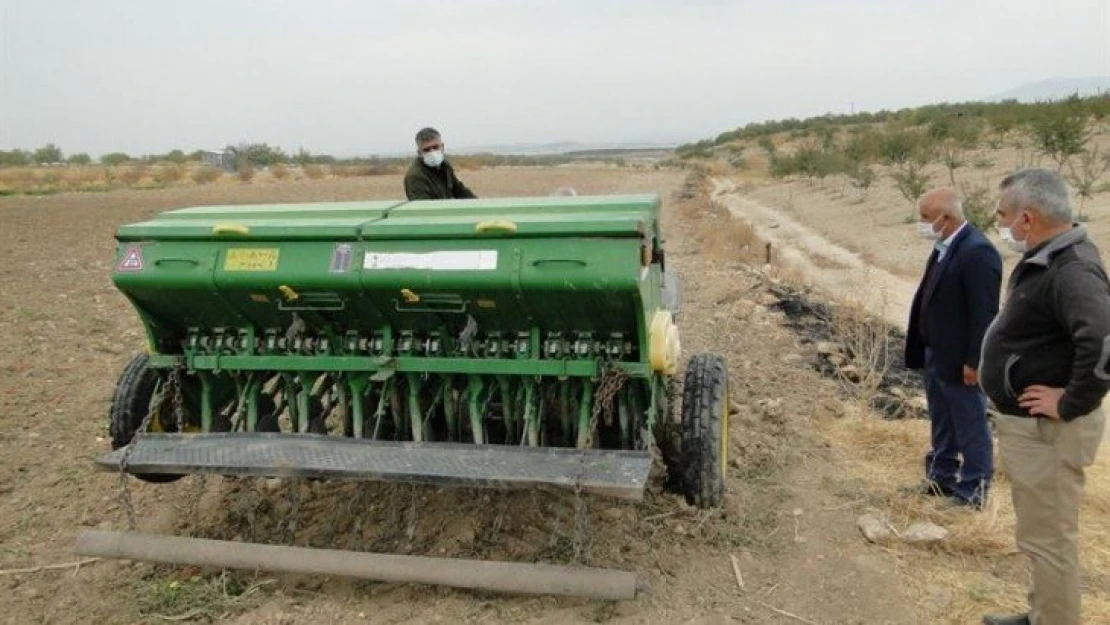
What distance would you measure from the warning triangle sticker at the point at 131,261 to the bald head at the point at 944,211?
4188 millimetres

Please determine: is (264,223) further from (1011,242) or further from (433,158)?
(1011,242)

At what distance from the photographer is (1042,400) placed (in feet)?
11.1

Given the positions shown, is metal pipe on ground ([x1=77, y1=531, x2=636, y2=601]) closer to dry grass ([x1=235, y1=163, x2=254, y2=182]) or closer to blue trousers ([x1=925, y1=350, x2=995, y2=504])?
blue trousers ([x1=925, y1=350, x2=995, y2=504])

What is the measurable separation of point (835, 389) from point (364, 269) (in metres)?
4.56

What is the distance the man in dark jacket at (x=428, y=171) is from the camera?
19.3 feet

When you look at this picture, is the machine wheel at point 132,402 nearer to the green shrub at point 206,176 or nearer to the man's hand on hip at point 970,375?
the man's hand on hip at point 970,375

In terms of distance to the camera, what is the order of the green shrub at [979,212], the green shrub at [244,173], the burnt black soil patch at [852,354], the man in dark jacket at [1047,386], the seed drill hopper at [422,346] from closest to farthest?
1. the man in dark jacket at [1047,386]
2. the seed drill hopper at [422,346]
3. the burnt black soil patch at [852,354]
4. the green shrub at [979,212]
5. the green shrub at [244,173]

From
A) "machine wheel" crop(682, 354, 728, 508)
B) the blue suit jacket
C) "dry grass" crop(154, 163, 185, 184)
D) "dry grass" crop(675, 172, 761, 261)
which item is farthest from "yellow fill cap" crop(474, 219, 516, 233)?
"dry grass" crop(154, 163, 185, 184)

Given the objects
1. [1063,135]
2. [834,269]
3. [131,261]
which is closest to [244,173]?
[834,269]

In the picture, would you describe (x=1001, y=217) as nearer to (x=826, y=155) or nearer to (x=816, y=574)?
(x=816, y=574)

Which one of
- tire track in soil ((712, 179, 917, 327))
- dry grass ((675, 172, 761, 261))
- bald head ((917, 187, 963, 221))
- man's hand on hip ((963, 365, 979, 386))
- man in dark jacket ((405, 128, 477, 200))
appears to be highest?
man in dark jacket ((405, 128, 477, 200))

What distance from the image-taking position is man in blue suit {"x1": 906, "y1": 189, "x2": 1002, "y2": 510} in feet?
15.6

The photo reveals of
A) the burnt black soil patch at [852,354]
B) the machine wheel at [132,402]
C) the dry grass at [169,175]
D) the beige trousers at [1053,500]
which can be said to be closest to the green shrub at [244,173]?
the dry grass at [169,175]

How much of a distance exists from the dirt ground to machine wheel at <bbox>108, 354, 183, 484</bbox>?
0.47 m
